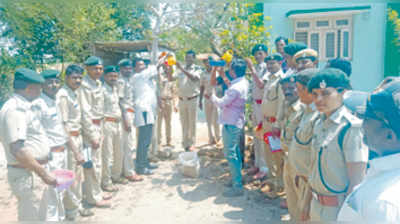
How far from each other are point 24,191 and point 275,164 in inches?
121

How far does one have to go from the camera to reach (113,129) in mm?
4645

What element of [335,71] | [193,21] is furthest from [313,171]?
[193,21]

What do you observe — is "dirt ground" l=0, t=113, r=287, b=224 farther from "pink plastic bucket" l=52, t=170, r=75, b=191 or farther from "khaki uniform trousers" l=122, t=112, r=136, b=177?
"pink plastic bucket" l=52, t=170, r=75, b=191

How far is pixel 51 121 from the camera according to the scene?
10.3ft

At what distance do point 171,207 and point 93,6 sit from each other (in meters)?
8.06

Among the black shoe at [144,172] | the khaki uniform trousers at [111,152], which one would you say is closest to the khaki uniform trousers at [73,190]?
the khaki uniform trousers at [111,152]

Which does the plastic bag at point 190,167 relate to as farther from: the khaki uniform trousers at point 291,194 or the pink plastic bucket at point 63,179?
the pink plastic bucket at point 63,179

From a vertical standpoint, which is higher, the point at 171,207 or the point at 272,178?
the point at 272,178

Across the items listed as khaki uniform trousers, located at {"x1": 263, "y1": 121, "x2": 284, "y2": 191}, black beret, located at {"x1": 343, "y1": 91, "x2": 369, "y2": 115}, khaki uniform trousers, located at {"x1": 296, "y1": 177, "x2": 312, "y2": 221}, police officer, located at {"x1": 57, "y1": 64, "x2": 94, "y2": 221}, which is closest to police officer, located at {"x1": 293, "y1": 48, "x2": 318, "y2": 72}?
black beret, located at {"x1": 343, "y1": 91, "x2": 369, "y2": 115}

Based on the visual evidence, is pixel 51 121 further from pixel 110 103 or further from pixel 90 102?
pixel 110 103

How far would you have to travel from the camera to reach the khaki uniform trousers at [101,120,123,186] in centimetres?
457

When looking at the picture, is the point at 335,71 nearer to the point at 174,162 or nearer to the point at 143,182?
the point at 143,182

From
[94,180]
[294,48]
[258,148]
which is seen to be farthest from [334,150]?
[94,180]

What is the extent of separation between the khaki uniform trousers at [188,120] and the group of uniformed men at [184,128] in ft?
0.07
